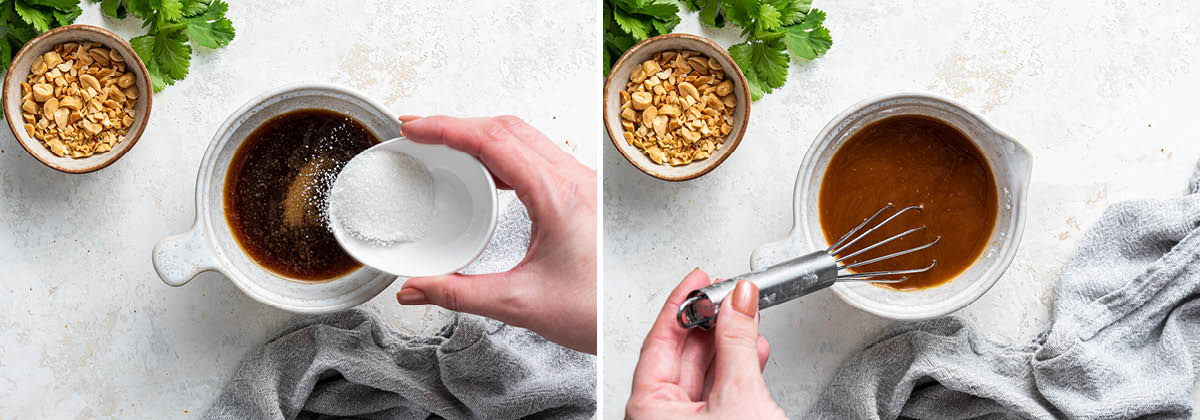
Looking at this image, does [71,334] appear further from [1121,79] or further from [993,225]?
[1121,79]

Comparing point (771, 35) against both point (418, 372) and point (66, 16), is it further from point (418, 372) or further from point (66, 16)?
point (66, 16)

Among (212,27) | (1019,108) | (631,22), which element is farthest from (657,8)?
(1019,108)

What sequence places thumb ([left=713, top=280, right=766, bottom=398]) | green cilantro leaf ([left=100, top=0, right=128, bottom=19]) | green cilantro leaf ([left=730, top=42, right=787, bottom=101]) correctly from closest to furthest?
1. thumb ([left=713, top=280, right=766, bottom=398])
2. green cilantro leaf ([left=100, top=0, right=128, bottom=19])
3. green cilantro leaf ([left=730, top=42, right=787, bottom=101])

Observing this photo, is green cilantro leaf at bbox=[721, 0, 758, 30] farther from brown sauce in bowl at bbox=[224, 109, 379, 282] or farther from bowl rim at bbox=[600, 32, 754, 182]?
brown sauce in bowl at bbox=[224, 109, 379, 282]

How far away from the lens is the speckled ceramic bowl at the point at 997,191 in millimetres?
571

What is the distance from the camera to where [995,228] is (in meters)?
0.60

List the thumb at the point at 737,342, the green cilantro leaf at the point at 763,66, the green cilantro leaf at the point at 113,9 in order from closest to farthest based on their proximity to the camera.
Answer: the thumb at the point at 737,342 < the green cilantro leaf at the point at 113,9 < the green cilantro leaf at the point at 763,66

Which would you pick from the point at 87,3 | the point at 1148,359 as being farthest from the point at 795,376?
the point at 87,3

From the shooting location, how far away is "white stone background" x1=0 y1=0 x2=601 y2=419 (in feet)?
1.56

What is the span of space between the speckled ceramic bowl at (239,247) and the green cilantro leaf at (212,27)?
43 millimetres

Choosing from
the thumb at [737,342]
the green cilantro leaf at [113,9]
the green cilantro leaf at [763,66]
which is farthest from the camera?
the green cilantro leaf at [763,66]

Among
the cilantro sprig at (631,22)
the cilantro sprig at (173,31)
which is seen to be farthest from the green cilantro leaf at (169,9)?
the cilantro sprig at (631,22)

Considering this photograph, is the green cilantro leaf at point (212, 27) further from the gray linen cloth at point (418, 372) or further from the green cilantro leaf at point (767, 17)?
the green cilantro leaf at point (767, 17)

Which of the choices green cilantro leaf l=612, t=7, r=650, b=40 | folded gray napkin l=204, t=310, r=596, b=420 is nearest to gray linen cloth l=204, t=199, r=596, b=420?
folded gray napkin l=204, t=310, r=596, b=420
